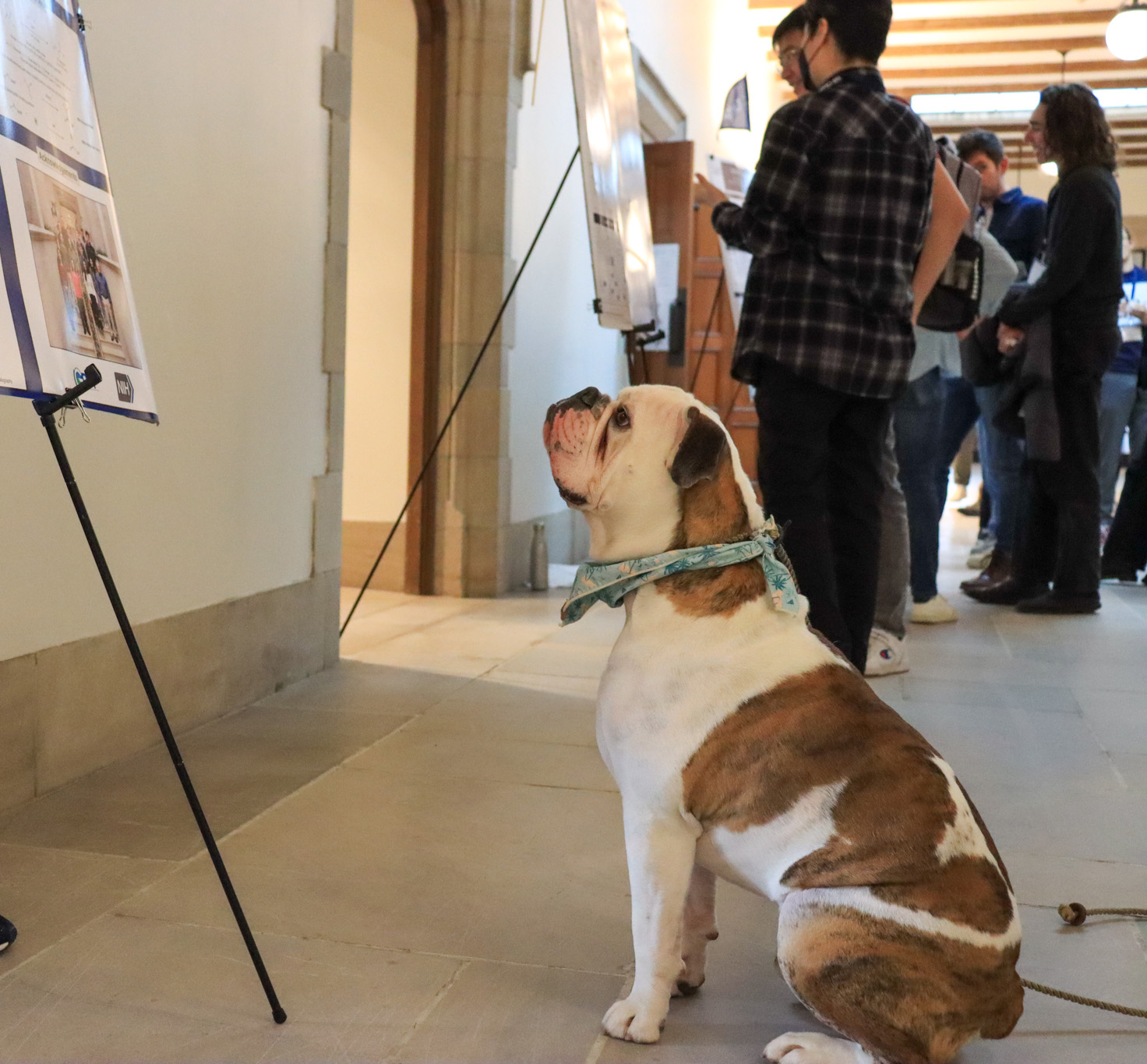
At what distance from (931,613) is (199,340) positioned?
3.39 meters

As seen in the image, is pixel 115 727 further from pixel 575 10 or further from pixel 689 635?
pixel 575 10

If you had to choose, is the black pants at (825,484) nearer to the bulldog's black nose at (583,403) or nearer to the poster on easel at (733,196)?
the bulldog's black nose at (583,403)

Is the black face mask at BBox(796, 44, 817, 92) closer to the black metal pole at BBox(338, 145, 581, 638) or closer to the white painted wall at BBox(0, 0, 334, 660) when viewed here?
the black metal pole at BBox(338, 145, 581, 638)

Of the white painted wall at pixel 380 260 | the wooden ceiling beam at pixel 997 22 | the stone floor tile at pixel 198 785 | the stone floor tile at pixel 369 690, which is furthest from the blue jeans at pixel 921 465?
the wooden ceiling beam at pixel 997 22

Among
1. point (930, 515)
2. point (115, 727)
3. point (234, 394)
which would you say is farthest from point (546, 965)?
point (930, 515)

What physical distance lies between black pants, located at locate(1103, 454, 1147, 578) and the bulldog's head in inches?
220

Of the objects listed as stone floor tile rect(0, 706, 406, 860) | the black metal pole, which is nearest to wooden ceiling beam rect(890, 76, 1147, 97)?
the black metal pole

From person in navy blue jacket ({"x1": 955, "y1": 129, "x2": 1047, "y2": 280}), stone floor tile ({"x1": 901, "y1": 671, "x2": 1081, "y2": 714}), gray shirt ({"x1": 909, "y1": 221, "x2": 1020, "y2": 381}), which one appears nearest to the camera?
stone floor tile ({"x1": 901, "y1": 671, "x2": 1081, "y2": 714})

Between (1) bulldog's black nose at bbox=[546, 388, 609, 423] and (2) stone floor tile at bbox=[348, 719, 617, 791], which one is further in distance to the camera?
(2) stone floor tile at bbox=[348, 719, 617, 791]

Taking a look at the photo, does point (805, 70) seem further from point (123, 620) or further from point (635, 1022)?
point (635, 1022)

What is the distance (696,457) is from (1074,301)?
171 inches

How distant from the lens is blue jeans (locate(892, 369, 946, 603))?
5.09 metres

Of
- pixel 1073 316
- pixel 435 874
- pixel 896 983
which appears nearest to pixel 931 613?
pixel 1073 316

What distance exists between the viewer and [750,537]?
1707 mm
